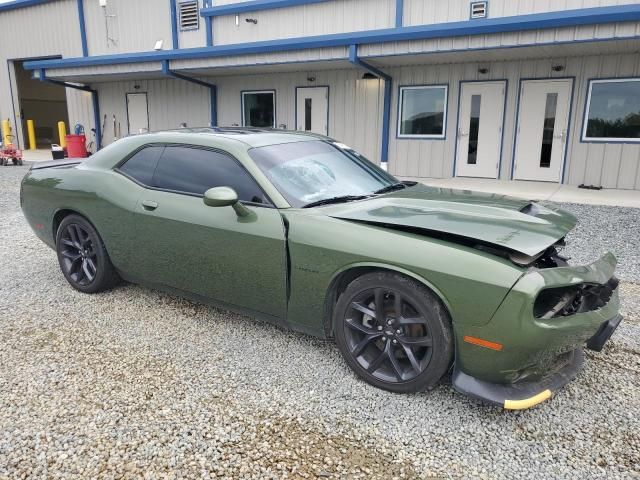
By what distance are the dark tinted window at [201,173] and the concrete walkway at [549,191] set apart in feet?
17.7

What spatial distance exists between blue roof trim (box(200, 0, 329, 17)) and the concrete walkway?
6.84 meters

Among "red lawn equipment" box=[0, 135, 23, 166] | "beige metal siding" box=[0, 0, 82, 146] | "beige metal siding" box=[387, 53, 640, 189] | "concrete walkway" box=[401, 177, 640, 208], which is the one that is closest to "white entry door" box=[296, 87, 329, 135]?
"beige metal siding" box=[387, 53, 640, 189]

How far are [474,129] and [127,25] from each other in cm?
1348

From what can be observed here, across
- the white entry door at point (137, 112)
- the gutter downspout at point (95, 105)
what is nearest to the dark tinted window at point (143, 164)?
the white entry door at point (137, 112)

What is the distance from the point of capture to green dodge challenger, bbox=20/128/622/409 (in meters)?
2.40

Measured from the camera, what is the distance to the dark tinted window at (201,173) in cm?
326

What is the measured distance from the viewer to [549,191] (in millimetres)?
9602

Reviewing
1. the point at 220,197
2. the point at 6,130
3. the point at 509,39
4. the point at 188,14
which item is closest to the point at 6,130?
the point at 6,130

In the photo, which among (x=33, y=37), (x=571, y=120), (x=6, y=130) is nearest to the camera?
(x=571, y=120)

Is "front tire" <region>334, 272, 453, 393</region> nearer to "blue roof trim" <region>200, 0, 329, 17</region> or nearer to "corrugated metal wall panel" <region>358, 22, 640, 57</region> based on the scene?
"corrugated metal wall panel" <region>358, 22, 640, 57</region>

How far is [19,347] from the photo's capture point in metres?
3.33

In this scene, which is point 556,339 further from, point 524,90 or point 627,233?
point 524,90

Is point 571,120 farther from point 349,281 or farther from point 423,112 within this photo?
point 349,281

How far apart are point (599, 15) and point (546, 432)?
7688 millimetres
